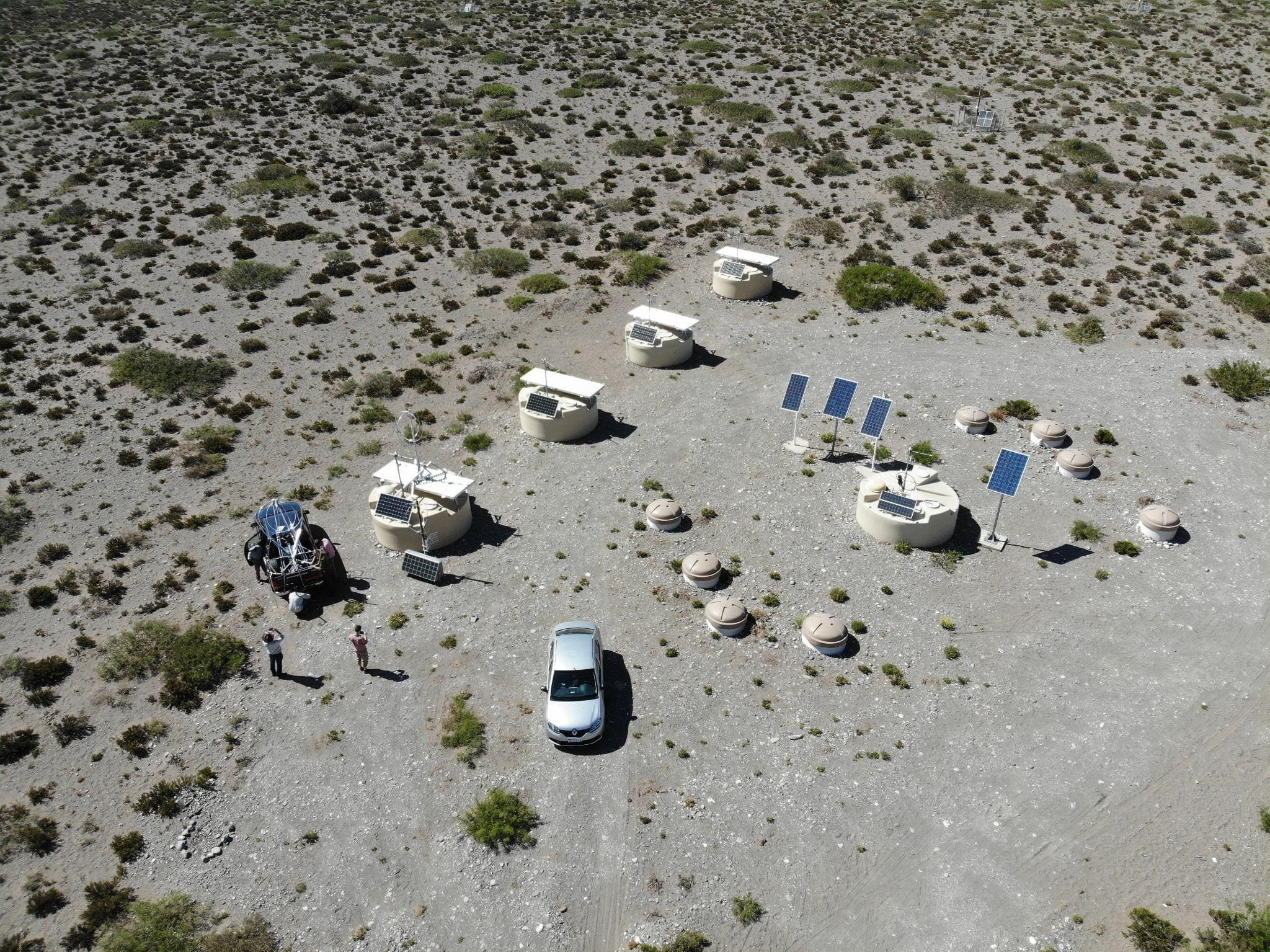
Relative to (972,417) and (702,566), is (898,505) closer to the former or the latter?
(702,566)

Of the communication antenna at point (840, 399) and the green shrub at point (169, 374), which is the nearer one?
the communication antenna at point (840, 399)

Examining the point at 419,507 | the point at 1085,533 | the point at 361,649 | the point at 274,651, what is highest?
the point at 1085,533

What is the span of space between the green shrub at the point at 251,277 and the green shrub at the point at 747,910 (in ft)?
124

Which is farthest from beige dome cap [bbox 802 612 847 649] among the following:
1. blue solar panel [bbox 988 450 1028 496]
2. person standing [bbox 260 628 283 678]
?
person standing [bbox 260 628 283 678]

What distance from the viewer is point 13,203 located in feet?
172

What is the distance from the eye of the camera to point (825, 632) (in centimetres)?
2266

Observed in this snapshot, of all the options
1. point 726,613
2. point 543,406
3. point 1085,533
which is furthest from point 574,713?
point 1085,533

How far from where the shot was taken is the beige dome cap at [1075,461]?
2902 centimetres

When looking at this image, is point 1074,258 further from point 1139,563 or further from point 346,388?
point 346,388

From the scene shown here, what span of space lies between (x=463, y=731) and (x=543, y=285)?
2684cm

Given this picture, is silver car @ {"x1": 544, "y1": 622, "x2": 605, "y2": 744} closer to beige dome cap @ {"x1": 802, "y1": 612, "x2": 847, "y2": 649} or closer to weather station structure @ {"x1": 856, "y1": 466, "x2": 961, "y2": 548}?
beige dome cap @ {"x1": 802, "y1": 612, "x2": 847, "y2": 649}

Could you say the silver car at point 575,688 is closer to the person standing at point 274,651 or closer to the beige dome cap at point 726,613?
the beige dome cap at point 726,613

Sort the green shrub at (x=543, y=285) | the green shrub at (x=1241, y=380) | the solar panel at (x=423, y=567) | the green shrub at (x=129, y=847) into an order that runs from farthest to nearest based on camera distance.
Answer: the green shrub at (x=543, y=285)
the green shrub at (x=1241, y=380)
the solar panel at (x=423, y=567)
the green shrub at (x=129, y=847)

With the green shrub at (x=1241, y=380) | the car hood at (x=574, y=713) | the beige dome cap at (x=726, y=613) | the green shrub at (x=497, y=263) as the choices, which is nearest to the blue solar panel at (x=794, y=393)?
the beige dome cap at (x=726, y=613)
